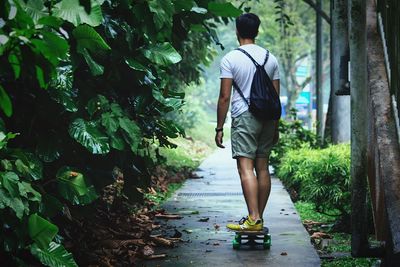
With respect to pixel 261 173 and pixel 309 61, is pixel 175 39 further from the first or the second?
pixel 309 61

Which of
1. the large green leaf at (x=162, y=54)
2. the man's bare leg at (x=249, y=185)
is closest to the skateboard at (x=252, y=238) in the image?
the man's bare leg at (x=249, y=185)

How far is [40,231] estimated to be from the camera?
3.73 meters

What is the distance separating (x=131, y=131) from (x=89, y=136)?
1.16ft

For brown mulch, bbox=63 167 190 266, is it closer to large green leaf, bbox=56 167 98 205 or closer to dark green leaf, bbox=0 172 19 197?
large green leaf, bbox=56 167 98 205

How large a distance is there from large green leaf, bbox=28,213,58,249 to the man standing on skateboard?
8.37 ft

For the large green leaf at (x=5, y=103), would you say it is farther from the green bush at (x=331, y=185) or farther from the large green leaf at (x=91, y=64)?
the green bush at (x=331, y=185)

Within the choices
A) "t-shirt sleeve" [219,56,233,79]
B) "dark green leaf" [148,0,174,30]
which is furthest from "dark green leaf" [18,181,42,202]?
"t-shirt sleeve" [219,56,233,79]

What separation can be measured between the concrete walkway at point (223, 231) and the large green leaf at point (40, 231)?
66.7 inches

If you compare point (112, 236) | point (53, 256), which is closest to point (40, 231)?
point (53, 256)

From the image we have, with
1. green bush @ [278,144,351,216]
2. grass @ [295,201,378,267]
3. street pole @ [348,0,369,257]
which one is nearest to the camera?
street pole @ [348,0,369,257]

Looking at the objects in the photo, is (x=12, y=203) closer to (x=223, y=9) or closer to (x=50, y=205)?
(x=50, y=205)

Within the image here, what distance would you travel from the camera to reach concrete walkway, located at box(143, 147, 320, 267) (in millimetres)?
5461

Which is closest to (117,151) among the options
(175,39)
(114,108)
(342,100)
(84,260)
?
(114,108)

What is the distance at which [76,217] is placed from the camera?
530cm
